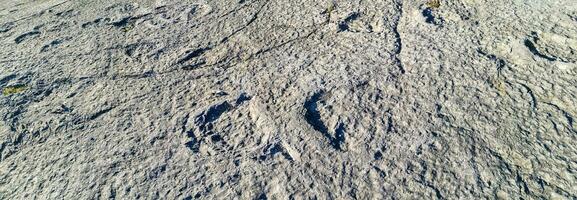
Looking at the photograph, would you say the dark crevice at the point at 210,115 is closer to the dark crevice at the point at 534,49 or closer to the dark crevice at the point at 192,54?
the dark crevice at the point at 192,54

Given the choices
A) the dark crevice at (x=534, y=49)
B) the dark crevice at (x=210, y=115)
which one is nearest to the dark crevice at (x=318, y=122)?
the dark crevice at (x=210, y=115)

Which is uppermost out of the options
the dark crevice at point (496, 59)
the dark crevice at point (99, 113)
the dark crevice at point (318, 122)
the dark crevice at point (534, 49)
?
the dark crevice at point (534, 49)

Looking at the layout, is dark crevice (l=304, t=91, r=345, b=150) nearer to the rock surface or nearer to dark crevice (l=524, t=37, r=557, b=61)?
the rock surface

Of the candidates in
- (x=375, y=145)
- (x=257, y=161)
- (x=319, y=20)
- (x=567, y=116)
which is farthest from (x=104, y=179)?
(x=567, y=116)

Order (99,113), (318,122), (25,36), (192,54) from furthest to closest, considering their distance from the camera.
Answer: (25,36) → (192,54) → (99,113) → (318,122)

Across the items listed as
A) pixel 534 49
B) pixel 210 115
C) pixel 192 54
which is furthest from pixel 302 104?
pixel 534 49

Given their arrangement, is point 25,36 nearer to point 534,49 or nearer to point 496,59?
point 496,59

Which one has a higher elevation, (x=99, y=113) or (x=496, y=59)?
(x=496, y=59)

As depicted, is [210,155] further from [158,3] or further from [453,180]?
[158,3]
